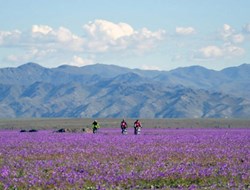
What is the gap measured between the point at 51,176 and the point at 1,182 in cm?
172

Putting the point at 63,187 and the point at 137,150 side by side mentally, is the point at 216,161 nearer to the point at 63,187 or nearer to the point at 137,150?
the point at 137,150

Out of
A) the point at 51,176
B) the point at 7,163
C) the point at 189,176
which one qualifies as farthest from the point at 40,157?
the point at 189,176

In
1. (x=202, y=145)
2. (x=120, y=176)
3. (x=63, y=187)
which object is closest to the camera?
(x=63, y=187)

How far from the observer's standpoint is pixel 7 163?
24.4 m

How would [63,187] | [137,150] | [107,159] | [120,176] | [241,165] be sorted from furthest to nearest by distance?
[137,150] < [107,159] < [241,165] < [120,176] < [63,187]

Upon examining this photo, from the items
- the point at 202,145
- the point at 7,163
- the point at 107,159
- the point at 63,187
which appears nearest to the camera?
the point at 63,187

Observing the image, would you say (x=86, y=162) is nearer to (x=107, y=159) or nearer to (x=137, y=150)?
(x=107, y=159)

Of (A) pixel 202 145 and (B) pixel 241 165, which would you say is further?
(A) pixel 202 145

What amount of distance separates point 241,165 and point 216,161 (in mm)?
2388

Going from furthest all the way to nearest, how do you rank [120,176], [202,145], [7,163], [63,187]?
[202,145]
[7,163]
[120,176]
[63,187]

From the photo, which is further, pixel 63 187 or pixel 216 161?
pixel 216 161

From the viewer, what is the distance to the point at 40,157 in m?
27.3

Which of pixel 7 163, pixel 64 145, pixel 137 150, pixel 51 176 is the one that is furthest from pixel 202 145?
pixel 51 176

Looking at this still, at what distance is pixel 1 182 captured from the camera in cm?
1886
